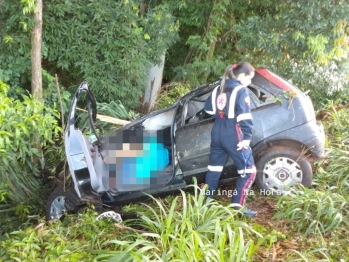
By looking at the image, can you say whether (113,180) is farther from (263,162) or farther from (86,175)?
(263,162)

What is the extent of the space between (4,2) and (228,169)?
4147 mm

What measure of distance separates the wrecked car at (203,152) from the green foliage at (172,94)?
9.75ft

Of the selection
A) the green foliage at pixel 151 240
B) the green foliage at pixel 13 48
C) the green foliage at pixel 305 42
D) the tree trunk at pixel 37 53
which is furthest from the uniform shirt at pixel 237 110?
the green foliage at pixel 13 48

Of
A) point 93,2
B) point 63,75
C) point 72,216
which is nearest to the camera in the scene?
point 72,216

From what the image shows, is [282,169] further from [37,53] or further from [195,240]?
[37,53]

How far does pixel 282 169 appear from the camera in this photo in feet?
13.8

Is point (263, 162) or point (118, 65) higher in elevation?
point (118, 65)

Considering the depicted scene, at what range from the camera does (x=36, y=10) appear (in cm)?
485

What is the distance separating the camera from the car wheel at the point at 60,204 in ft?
14.7

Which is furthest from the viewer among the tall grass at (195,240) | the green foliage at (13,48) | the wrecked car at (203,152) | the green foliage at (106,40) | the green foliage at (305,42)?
the green foliage at (106,40)

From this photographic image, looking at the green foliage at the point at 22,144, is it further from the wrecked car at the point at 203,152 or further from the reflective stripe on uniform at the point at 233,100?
the reflective stripe on uniform at the point at 233,100

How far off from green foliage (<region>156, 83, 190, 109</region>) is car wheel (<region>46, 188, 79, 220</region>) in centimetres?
321

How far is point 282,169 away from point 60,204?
2681 mm

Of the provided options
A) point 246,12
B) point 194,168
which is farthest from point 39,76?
point 246,12
